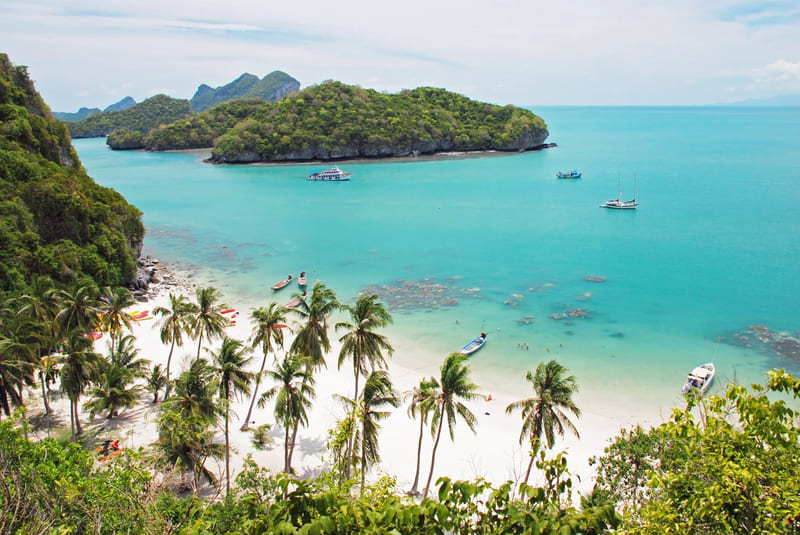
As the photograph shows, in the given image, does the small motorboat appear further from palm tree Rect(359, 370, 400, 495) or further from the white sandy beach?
palm tree Rect(359, 370, 400, 495)

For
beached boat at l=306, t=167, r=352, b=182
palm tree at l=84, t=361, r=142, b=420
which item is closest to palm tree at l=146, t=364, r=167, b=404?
palm tree at l=84, t=361, r=142, b=420

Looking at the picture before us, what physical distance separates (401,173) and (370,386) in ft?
334

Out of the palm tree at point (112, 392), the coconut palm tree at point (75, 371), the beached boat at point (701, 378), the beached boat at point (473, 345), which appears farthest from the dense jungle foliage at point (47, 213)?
the beached boat at point (701, 378)

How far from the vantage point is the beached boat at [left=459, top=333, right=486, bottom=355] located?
32.2m

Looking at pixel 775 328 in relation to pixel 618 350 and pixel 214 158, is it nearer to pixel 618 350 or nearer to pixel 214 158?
pixel 618 350

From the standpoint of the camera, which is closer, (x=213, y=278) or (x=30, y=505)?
(x=30, y=505)

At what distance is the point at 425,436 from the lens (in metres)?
23.7

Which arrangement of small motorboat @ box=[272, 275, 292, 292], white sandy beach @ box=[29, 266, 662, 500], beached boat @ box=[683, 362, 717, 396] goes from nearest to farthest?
white sandy beach @ box=[29, 266, 662, 500], beached boat @ box=[683, 362, 717, 396], small motorboat @ box=[272, 275, 292, 292]

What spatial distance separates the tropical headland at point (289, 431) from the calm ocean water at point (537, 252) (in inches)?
200

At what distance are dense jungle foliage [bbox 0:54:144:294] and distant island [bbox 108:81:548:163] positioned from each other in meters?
87.0

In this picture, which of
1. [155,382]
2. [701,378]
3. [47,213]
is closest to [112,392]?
[155,382]

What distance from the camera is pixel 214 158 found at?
137 metres

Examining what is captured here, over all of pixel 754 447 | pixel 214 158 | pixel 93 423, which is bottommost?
pixel 93 423

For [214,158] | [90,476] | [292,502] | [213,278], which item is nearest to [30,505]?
[90,476]
